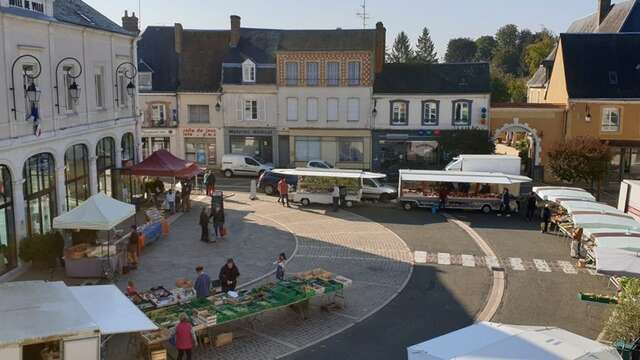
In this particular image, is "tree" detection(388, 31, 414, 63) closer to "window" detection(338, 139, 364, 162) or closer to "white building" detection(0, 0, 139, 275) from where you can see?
"window" detection(338, 139, 364, 162)

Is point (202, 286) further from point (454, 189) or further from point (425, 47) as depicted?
point (425, 47)

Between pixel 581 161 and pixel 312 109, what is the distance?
16516mm

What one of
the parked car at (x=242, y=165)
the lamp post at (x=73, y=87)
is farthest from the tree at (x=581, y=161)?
the lamp post at (x=73, y=87)

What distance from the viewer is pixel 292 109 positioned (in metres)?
41.7

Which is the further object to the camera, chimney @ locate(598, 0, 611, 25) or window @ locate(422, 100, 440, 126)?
chimney @ locate(598, 0, 611, 25)

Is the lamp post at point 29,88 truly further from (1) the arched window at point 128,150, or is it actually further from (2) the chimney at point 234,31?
(2) the chimney at point 234,31

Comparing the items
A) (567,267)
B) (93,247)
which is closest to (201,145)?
(93,247)

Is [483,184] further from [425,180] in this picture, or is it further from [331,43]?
[331,43]

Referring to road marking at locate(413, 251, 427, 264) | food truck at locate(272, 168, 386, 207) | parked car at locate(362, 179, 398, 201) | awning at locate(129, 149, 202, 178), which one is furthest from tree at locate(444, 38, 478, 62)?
road marking at locate(413, 251, 427, 264)

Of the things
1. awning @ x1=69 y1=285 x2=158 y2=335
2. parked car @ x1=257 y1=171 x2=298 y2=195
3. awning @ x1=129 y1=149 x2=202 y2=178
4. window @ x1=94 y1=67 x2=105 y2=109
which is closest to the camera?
awning @ x1=69 y1=285 x2=158 y2=335

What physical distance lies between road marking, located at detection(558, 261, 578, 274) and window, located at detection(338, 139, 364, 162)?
20416 mm

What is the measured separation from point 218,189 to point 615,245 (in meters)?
22.7

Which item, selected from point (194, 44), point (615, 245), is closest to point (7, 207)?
point (615, 245)

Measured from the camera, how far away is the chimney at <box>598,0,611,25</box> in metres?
49.6
